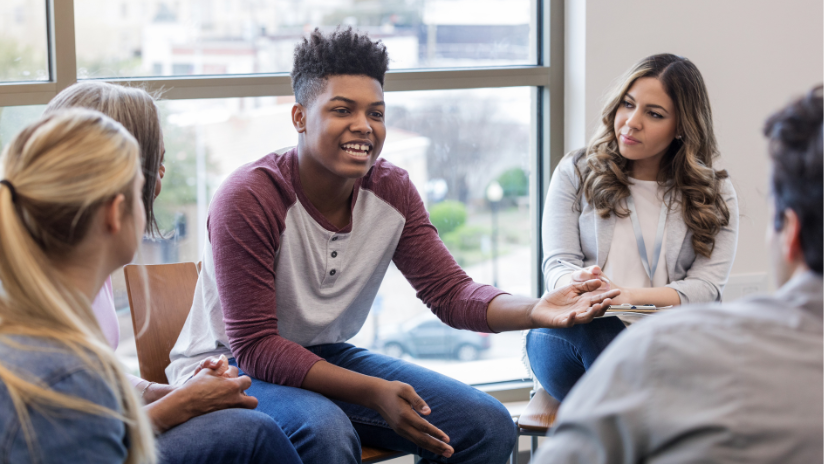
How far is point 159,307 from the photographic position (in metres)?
1.81

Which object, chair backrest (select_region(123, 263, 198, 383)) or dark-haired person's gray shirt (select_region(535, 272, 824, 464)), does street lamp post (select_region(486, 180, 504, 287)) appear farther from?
dark-haired person's gray shirt (select_region(535, 272, 824, 464))

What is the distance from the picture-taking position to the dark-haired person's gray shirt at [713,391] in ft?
2.24

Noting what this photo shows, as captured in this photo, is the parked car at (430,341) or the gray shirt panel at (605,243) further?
the parked car at (430,341)

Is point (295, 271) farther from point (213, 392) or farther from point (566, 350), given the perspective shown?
point (566, 350)

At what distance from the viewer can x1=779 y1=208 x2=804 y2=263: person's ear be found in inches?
29.6

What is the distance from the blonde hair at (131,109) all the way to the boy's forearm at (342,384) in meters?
0.53

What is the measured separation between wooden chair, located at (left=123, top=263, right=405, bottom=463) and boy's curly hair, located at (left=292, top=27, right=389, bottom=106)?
0.58 metres

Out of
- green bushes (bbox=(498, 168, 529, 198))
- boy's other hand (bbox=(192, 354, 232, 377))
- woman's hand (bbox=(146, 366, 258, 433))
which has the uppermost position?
green bushes (bbox=(498, 168, 529, 198))

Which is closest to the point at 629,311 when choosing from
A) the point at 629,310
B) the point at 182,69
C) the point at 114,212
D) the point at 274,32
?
the point at 629,310

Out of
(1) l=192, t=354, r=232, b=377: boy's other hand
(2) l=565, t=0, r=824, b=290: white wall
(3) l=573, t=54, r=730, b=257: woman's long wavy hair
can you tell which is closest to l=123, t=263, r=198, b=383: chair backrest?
(1) l=192, t=354, r=232, b=377: boy's other hand

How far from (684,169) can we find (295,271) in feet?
3.84

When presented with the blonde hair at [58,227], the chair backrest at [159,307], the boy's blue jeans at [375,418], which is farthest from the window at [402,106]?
the blonde hair at [58,227]

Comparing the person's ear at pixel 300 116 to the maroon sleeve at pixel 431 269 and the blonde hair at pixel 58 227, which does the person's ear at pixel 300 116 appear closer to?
the maroon sleeve at pixel 431 269

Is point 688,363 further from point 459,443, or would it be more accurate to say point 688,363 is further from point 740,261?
point 740,261
